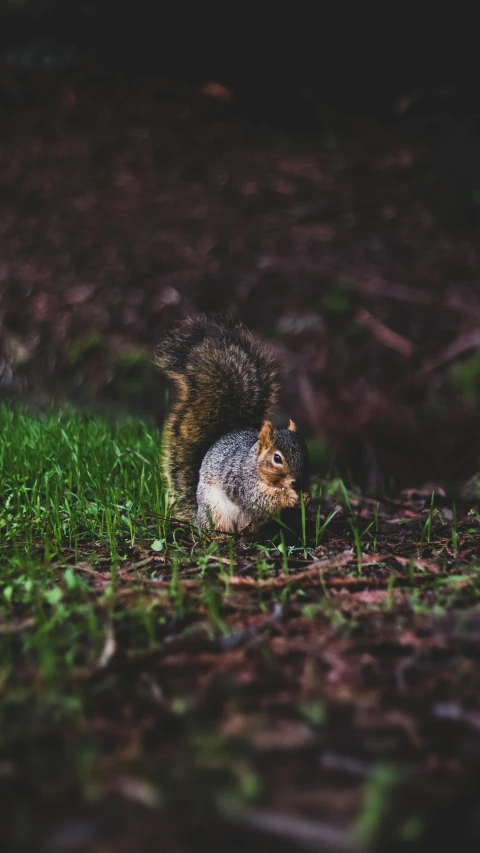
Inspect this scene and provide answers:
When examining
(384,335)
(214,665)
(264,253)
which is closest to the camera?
(214,665)

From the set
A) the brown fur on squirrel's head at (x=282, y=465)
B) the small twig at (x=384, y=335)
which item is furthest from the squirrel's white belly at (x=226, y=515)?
the small twig at (x=384, y=335)

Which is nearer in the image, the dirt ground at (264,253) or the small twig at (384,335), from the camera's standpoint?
the dirt ground at (264,253)

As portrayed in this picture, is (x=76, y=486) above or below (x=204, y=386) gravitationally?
below

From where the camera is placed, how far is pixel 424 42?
8.65 meters

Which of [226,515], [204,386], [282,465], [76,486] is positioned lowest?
[76,486]

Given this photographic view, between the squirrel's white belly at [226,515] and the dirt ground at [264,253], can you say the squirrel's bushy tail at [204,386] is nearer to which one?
the squirrel's white belly at [226,515]

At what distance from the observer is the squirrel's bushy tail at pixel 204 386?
3154mm

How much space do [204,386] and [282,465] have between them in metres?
0.62

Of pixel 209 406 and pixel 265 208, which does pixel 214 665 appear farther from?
pixel 265 208

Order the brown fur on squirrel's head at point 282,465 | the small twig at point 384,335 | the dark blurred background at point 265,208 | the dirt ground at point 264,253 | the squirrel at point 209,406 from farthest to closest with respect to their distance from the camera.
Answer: the small twig at point 384,335
the dark blurred background at point 265,208
the dirt ground at point 264,253
the squirrel at point 209,406
the brown fur on squirrel's head at point 282,465

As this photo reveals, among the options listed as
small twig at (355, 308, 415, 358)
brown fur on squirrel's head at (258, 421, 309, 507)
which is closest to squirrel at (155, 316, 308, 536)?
brown fur on squirrel's head at (258, 421, 309, 507)

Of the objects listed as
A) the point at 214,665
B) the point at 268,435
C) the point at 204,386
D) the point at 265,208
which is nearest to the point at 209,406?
the point at 204,386

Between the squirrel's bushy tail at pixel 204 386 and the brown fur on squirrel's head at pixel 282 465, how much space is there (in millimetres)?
434

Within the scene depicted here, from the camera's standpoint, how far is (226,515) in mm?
2857
